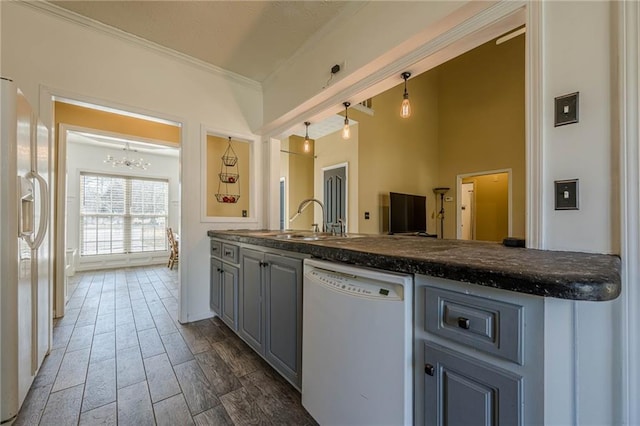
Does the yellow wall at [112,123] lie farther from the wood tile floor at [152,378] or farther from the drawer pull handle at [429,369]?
the drawer pull handle at [429,369]

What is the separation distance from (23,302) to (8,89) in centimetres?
113

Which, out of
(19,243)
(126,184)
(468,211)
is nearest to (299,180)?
(126,184)

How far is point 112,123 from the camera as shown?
3.50 metres

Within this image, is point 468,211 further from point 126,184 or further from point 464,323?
point 126,184

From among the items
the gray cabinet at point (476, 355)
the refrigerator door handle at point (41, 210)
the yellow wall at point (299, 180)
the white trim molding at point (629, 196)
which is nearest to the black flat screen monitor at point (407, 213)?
the yellow wall at point (299, 180)

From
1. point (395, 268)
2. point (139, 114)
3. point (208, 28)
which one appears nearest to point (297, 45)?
point (208, 28)

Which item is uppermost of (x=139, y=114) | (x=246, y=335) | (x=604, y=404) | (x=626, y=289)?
(x=139, y=114)

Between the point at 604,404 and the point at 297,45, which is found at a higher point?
the point at 297,45

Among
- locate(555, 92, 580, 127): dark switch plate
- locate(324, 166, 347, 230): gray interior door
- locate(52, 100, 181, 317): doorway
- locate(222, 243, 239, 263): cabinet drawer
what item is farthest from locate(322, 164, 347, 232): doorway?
locate(555, 92, 580, 127): dark switch plate

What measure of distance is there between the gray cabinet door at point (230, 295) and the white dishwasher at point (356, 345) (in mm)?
1045

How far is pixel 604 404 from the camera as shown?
2.57ft

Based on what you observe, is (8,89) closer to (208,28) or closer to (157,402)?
(208,28)

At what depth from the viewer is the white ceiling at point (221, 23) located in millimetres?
1979

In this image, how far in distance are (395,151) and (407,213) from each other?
4.21 ft
